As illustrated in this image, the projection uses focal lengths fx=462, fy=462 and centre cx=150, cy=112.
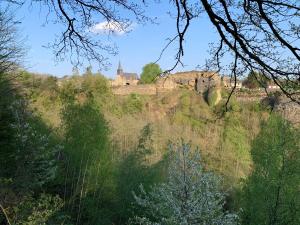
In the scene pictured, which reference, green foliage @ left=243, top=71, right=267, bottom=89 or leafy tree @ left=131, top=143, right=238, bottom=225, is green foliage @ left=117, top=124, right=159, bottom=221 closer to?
leafy tree @ left=131, top=143, right=238, bottom=225

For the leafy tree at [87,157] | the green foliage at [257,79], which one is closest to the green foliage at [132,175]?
the leafy tree at [87,157]

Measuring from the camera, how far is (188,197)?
1058 centimetres

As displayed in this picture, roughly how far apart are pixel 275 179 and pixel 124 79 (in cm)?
4338

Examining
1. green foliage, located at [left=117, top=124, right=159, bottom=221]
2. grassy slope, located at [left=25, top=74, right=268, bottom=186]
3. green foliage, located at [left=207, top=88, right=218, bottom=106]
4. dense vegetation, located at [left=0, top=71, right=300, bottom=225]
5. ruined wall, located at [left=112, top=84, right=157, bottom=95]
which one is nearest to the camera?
dense vegetation, located at [left=0, top=71, right=300, bottom=225]

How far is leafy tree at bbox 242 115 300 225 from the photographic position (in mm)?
11969

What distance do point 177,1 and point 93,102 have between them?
13.4m

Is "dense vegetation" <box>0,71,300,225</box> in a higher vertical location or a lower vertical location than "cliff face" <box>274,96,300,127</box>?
lower

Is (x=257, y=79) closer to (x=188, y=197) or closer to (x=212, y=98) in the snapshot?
(x=188, y=197)

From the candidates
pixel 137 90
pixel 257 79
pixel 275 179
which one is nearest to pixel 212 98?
pixel 137 90

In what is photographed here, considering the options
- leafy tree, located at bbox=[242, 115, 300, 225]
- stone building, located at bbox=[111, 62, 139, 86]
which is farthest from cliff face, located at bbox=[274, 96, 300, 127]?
stone building, located at bbox=[111, 62, 139, 86]

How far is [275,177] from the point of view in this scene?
489 inches

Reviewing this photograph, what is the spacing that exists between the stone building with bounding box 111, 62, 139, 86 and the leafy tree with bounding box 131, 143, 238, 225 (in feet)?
133

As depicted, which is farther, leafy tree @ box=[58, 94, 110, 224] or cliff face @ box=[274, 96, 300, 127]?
leafy tree @ box=[58, 94, 110, 224]

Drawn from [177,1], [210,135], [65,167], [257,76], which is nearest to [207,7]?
[177,1]
